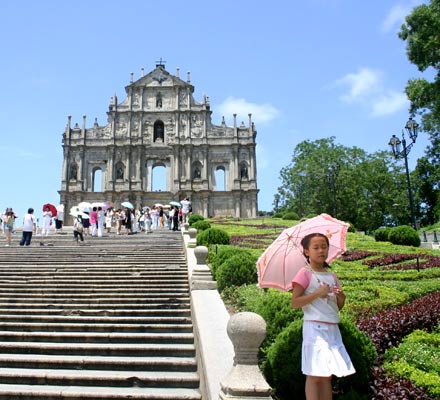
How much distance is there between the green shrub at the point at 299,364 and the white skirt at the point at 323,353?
0.75 meters

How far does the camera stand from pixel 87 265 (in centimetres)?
1260

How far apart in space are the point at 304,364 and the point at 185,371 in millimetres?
3265

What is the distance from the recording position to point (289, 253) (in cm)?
454

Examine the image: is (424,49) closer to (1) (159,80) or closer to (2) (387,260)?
(2) (387,260)

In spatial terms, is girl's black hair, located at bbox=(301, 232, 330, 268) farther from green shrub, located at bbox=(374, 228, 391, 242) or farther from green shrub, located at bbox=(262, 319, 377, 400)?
green shrub, located at bbox=(374, 228, 391, 242)

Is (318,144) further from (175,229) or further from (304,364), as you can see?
(304,364)

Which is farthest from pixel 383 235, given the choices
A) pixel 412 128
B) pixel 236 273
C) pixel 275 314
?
pixel 275 314

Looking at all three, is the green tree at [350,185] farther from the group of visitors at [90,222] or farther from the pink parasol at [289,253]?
the pink parasol at [289,253]

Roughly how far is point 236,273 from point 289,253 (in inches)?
227

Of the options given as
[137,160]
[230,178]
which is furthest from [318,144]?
[137,160]

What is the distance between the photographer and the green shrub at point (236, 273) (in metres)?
10.2

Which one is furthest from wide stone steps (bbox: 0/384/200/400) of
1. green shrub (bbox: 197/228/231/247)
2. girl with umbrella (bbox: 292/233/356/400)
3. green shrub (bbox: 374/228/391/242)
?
green shrub (bbox: 374/228/391/242)

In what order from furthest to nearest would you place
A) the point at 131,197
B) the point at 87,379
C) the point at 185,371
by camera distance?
the point at 131,197, the point at 185,371, the point at 87,379

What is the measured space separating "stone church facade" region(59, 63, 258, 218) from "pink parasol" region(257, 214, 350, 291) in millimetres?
43513
